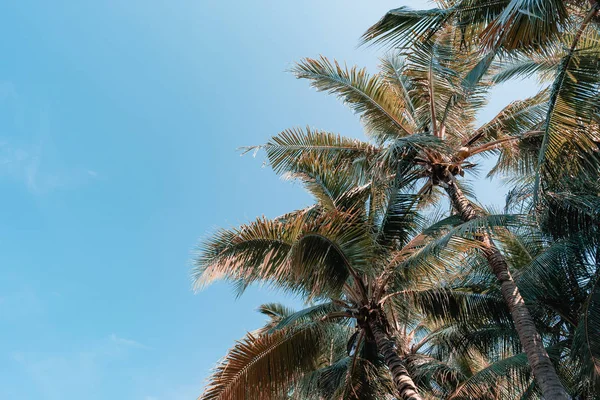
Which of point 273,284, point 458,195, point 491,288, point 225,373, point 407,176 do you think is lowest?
point 225,373

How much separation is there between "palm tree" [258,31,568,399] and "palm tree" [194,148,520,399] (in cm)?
83

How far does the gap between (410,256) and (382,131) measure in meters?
3.60

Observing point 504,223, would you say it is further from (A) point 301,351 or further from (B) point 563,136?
(A) point 301,351

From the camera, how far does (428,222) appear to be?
9.75m

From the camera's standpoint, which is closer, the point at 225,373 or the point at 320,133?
the point at 225,373

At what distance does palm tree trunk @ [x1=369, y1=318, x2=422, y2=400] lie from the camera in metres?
7.35

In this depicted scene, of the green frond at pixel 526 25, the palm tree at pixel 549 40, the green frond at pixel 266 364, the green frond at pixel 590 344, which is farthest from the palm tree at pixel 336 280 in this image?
the green frond at pixel 526 25

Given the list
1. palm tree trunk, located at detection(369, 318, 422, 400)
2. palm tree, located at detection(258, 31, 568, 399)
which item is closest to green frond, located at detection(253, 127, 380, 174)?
palm tree, located at detection(258, 31, 568, 399)

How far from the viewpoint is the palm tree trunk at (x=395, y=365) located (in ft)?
24.1

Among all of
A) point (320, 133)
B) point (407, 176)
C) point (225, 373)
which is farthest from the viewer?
point (320, 133)

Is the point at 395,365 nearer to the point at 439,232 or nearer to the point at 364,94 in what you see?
the point at 439,232

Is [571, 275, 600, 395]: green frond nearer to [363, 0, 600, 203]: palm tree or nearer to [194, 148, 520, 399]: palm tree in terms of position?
[194, 148, 520, 399]: palm tree

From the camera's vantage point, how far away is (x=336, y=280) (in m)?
8.03

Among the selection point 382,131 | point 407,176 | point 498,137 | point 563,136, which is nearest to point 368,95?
point 382,131
